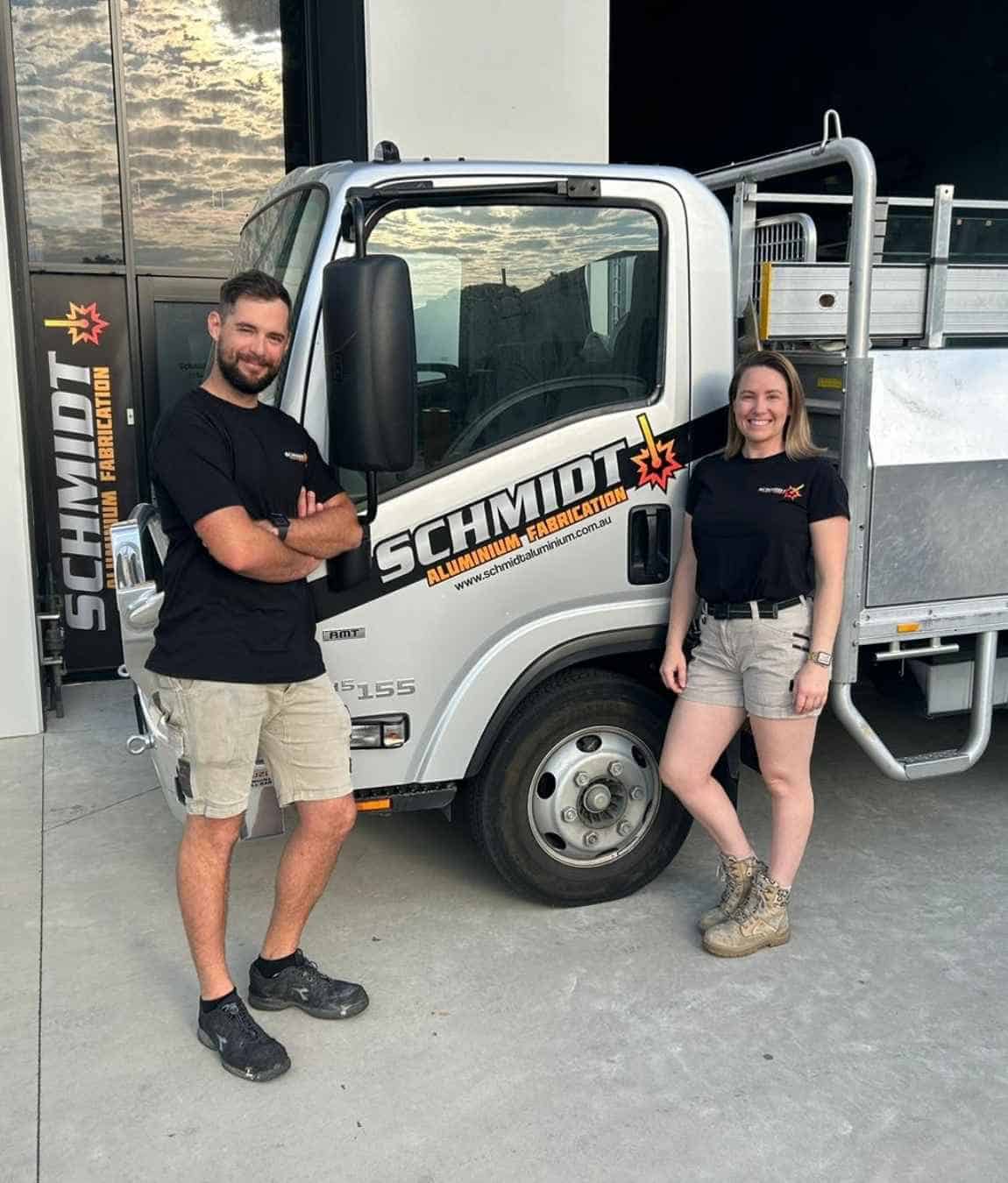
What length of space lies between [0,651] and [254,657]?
339 centimetres

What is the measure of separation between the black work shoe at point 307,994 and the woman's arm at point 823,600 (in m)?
1.48

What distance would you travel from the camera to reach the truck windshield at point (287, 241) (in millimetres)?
3104

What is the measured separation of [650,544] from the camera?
135 inches

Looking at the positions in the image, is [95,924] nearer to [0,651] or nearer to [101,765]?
[101,765]

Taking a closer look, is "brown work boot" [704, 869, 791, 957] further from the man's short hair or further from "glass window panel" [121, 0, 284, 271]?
"glass window panel" [121, 0, 284, 271]

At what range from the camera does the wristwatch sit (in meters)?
2.76

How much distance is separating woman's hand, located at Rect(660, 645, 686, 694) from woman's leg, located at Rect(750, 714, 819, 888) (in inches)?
9.1

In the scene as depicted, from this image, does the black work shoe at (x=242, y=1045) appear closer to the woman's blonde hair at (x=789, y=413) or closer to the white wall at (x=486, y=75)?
the woman's blonde hair at (x=789, y=413)

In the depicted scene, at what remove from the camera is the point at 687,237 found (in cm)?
332

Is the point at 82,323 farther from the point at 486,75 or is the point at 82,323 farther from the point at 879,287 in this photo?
the point at 879,287

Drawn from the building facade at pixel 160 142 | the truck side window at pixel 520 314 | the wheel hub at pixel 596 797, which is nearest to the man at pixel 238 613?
the truck side window at pixel 520 314

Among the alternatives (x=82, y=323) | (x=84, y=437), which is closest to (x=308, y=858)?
(x=84, y=437)

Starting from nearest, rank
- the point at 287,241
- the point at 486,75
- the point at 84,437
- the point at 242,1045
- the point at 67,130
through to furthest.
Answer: the point at 242,1045
the point at 287,241
the point at 486,75
the point at 67,130
the point at 84,437

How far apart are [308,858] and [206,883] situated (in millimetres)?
285
